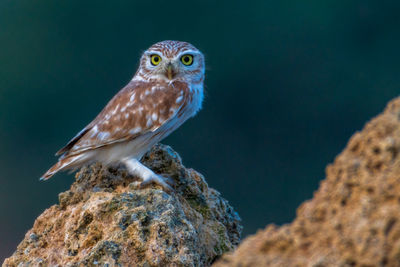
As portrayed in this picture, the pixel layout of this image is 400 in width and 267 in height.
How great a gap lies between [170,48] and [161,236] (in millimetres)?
1985

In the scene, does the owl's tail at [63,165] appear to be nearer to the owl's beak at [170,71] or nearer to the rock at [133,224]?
the rock at [133,224]

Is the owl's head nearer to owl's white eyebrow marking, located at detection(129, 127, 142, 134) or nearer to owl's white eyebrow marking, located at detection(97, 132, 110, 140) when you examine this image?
owl's white eyebrow marking, located at detection(129, 127, 142, 134)

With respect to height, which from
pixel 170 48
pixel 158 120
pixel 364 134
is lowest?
pixel 364 134

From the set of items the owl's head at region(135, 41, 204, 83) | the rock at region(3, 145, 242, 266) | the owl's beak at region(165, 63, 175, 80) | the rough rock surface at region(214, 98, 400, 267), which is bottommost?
the rough rock surface at region(214, 98, 400, 267)

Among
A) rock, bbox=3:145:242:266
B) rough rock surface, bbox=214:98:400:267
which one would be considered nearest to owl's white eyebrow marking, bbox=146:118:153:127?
rock, bbox=3:145:242:266

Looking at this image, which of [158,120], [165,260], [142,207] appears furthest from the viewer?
[158,120]

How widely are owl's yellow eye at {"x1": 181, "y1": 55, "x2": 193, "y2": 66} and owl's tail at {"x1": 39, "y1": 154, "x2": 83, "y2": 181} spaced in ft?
3.81

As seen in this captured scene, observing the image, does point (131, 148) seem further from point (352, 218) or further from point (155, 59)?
point (352, 218)

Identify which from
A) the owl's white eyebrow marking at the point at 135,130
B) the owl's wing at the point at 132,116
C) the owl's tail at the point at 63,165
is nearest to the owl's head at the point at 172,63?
the owl's wing at the point at 132,116

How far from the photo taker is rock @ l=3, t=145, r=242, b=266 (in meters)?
2.99

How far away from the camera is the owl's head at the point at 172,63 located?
450 cm

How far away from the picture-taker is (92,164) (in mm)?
4004

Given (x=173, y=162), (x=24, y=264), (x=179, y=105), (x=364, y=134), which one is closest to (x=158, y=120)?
(x=179, y=105)

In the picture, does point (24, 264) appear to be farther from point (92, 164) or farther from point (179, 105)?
point (179, 105)
